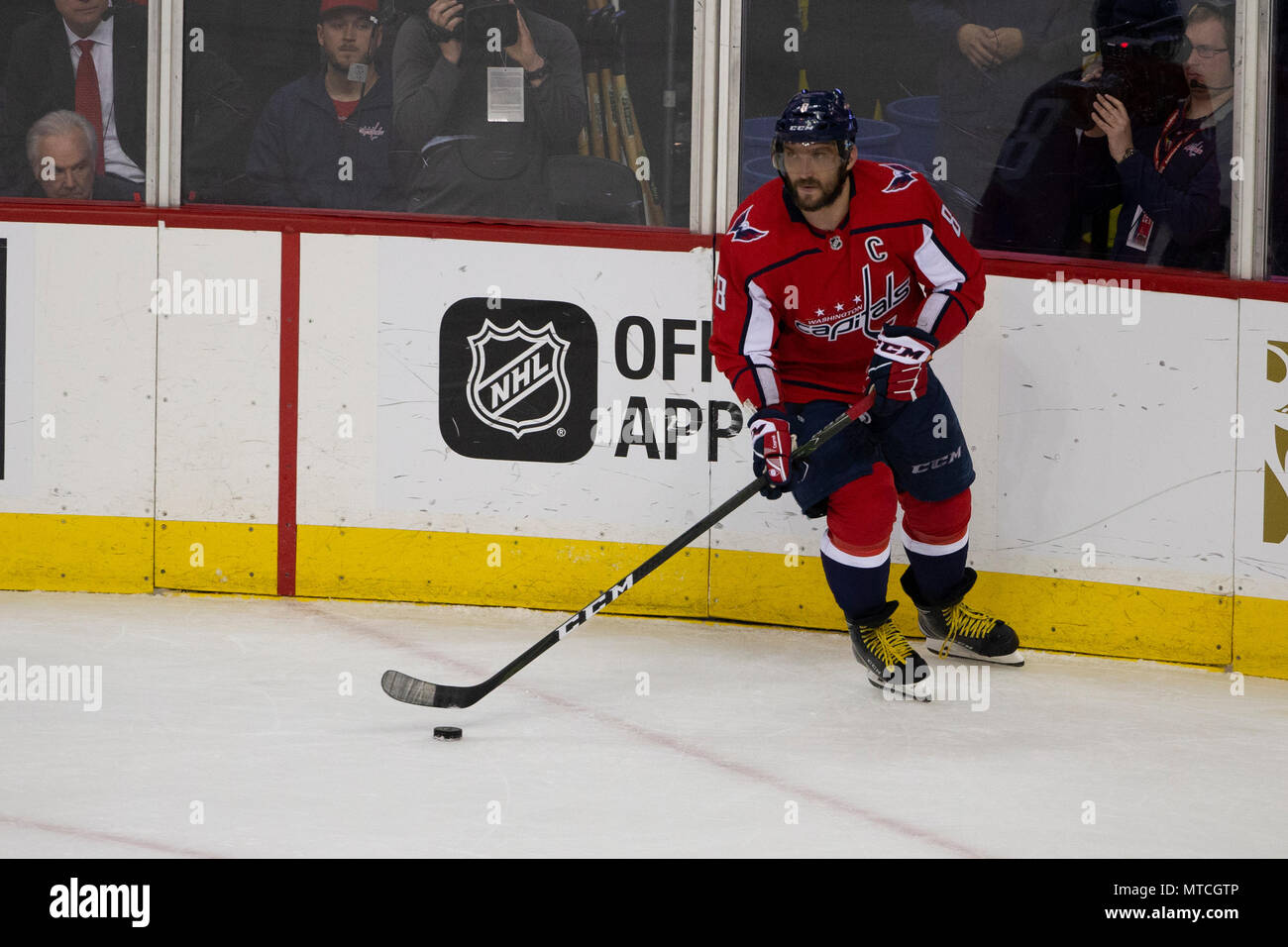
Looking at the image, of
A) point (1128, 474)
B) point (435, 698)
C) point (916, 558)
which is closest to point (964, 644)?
point (916, 558)

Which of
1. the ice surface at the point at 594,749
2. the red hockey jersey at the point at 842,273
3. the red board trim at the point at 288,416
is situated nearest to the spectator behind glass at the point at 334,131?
the red board trim at the point at 288,416

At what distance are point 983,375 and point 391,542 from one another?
1591 mm

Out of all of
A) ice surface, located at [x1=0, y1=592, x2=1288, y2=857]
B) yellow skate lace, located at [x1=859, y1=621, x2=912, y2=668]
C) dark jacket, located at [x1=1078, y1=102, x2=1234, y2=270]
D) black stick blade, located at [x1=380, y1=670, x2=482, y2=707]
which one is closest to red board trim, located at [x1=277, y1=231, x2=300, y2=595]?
ice surface, located at [x1=0, y1=592, x2=1288, y2=857]

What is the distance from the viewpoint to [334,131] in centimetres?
436

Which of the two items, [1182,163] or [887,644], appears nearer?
[887,644]

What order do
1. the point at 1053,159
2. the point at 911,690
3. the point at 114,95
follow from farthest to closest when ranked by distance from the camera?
1. the point at 114,95
2. the point at 1053,159
3. the point at 911,690

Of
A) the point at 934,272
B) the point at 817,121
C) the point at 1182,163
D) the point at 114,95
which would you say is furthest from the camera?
the point at 114,95

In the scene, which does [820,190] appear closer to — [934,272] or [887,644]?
[934,272]

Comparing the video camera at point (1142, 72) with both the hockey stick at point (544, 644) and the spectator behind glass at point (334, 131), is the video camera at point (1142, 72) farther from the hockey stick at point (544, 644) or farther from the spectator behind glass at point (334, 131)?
the spectator behind glass at point (334, 131)

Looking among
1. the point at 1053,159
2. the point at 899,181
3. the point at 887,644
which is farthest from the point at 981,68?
the point at 887,644

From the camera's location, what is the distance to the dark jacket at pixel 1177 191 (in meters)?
3.82

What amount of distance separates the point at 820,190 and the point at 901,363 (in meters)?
0.39

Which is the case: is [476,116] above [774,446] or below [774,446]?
above

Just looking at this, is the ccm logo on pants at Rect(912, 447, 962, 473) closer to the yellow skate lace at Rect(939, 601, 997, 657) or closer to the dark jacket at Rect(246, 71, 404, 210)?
the yellow skate lace at Rect(939, 601, 997, 657)
